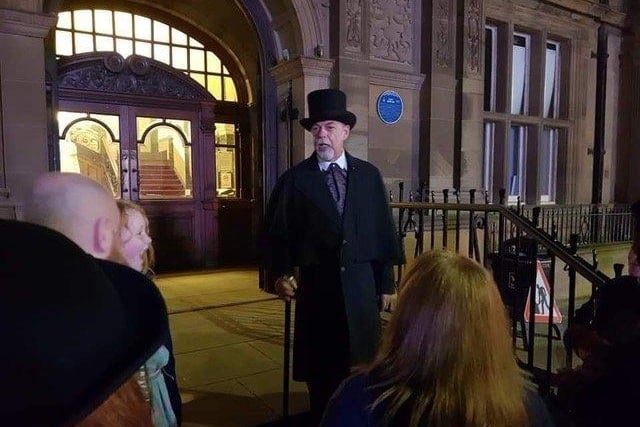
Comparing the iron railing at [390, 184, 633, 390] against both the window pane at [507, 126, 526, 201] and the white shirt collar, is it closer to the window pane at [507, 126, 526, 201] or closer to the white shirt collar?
the window pane at [507, 126, 526, 201]

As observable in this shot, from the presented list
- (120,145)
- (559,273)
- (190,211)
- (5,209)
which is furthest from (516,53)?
(5,209)

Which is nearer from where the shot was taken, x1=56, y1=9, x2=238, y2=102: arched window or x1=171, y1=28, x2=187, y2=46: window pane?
x1=56, y1=9, x2=238, y2=102: arched window

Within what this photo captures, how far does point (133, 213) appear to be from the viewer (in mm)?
1959

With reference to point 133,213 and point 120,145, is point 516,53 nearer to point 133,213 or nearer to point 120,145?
point 120,145

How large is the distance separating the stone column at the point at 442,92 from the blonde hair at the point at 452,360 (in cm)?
534

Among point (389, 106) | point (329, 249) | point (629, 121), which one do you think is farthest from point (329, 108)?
point (629, 121)

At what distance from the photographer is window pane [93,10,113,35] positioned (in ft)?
20.8

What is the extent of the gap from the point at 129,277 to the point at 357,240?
188 cm

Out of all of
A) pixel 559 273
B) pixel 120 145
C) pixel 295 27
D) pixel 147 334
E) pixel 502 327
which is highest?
pixel 295 27

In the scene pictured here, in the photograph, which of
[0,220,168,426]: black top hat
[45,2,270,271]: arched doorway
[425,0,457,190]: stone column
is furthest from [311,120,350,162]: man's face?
[425,0,457,190]: stone column

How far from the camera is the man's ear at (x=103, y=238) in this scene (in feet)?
3.40

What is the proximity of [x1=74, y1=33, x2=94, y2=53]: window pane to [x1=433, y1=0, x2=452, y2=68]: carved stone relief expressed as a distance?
4.52 metres

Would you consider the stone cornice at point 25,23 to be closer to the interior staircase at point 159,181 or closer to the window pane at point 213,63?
the interior staircase at point 159,181

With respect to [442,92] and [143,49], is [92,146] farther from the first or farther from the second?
[442,92]
